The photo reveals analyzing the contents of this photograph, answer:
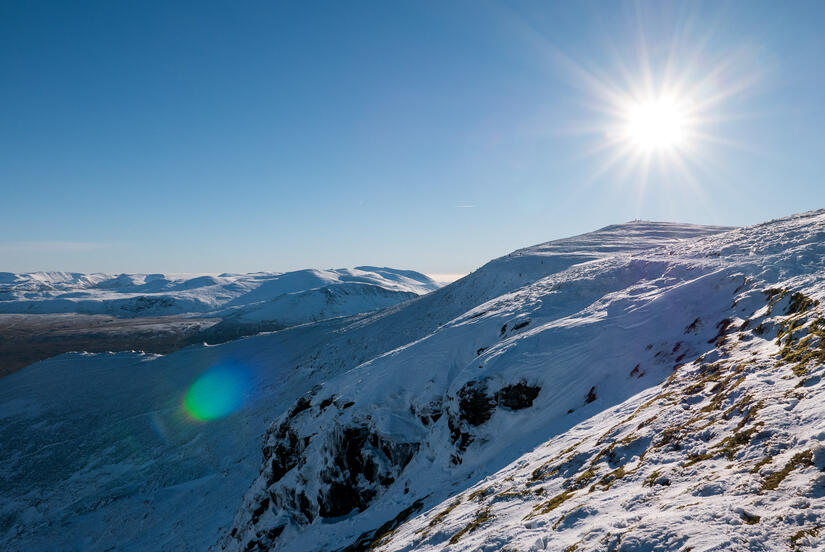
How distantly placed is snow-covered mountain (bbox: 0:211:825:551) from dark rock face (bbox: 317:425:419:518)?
0.06 metres

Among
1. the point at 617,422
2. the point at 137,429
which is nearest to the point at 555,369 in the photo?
the point at 617,422

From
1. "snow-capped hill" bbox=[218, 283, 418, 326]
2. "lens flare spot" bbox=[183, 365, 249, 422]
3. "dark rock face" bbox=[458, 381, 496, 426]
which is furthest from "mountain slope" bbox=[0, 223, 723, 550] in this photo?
"snow-capped hill" bbox=[218, 283, 418, 326]

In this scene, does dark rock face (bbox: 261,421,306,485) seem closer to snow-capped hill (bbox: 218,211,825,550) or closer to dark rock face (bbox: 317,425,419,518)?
snow-capped hill (bbox: 218,211,825,550)

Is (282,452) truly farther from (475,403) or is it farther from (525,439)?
(525,439)

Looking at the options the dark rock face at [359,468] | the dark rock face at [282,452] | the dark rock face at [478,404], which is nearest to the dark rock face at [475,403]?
the dark rock face at [478,404]

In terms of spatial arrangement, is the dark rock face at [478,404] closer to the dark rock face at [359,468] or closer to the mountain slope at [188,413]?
the mountain slope at [188,413]

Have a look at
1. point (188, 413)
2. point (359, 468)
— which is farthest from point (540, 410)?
point (188, 413)

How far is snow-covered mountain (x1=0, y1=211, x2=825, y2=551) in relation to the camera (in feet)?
19.0

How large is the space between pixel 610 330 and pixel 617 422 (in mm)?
5819

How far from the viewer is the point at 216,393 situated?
136 ft

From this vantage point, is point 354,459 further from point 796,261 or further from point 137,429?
point 137,429

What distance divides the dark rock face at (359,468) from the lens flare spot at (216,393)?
2394cm

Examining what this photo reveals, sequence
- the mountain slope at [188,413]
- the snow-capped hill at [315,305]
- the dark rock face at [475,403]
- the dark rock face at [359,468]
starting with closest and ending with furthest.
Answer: the dark rock face at [475,403] < the dark rock face at [359,468] < the mountain slope at [188,413] < the snow-capped hill at [315,305]

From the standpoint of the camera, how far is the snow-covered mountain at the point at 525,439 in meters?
5.80
